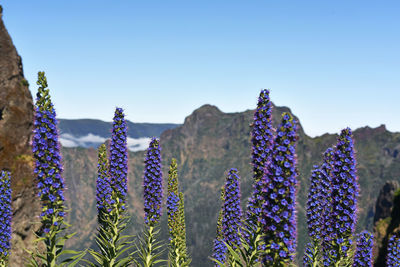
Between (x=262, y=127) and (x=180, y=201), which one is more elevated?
(x=262, y=127)

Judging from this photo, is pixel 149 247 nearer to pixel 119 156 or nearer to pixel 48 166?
pixel 119 156

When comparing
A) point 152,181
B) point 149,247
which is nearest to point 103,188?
point 152,181

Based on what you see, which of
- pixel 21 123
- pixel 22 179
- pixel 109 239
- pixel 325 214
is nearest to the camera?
pixel 325 214

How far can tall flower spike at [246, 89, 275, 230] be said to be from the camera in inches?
589

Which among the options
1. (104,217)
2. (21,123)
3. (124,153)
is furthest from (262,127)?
(21,123)

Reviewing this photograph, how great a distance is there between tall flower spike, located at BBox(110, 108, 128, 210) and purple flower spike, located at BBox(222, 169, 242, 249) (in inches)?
208

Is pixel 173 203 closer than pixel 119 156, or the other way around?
pixel 119 156

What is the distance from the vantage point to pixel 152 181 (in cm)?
1897

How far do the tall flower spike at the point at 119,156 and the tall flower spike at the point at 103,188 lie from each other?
559 mm

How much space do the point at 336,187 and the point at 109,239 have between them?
10.9m

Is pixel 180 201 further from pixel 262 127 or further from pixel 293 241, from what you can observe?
pixel 293 241

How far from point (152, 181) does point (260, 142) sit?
6767 mm

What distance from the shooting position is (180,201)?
77.2 ft

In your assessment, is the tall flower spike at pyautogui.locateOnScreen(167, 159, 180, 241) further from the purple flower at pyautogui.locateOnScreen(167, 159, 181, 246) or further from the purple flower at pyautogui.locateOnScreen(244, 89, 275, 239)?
the purple flower at pyautogui.locateOnScreen(244, 89, 275, 239)
